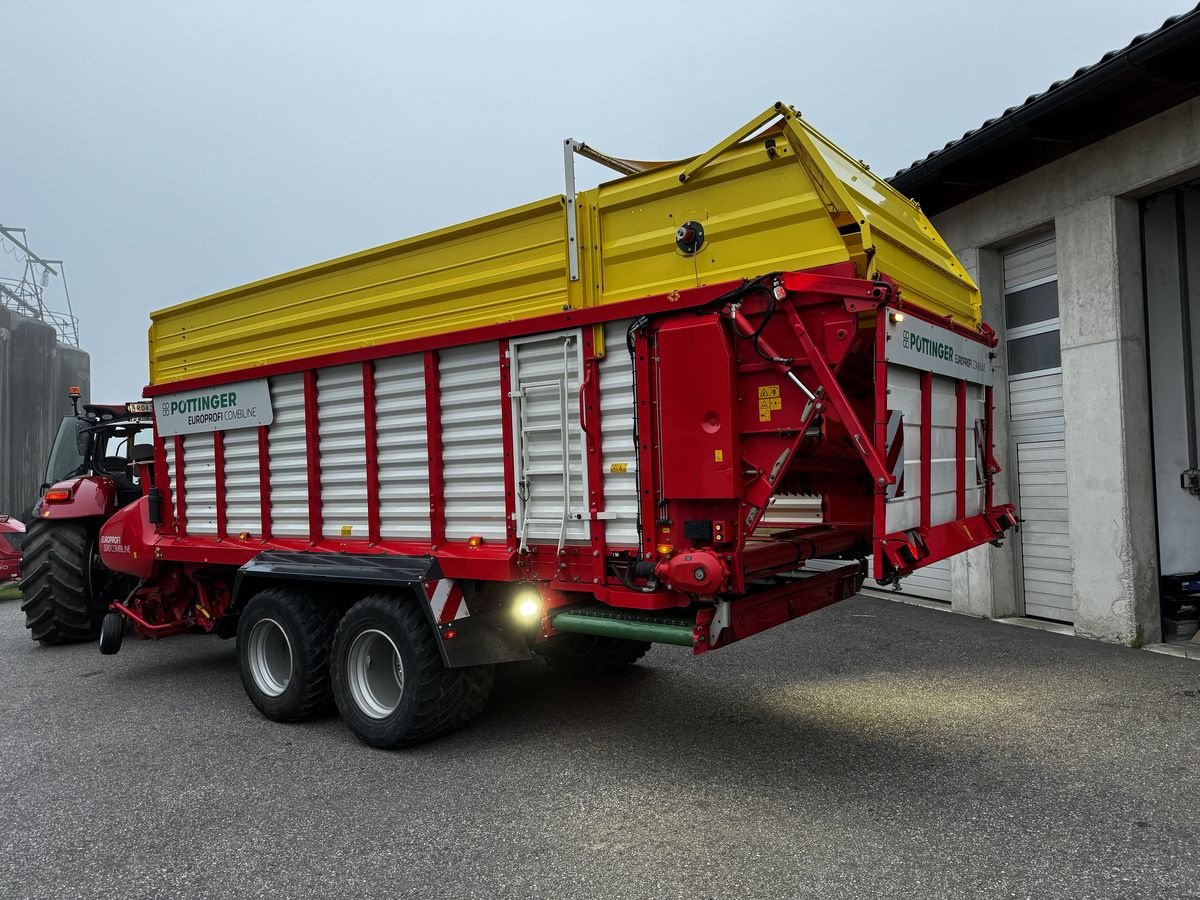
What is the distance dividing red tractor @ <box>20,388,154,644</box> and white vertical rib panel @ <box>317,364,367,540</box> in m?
2.99

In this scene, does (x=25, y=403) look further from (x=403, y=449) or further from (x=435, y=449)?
(x=435, y=449)

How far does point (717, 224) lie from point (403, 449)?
2159mm

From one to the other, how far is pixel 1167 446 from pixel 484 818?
20.9ft

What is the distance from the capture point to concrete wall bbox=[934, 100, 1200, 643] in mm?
6227

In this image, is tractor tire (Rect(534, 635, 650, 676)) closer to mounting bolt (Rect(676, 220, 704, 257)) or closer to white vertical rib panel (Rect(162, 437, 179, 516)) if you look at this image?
mounting bolt (Rect(676, 220, 704, 257))

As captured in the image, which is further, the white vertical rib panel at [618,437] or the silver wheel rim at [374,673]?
the silver wheel rim at [374,673]

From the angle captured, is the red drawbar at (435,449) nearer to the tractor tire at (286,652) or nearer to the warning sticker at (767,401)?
the tractor tire at (286,652)

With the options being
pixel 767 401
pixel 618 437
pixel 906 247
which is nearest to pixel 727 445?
pixel 767 401

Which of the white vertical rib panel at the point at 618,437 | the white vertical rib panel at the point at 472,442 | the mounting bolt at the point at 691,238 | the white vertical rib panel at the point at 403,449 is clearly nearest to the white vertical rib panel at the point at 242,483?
the white vertical rib panel at the point at 403,449

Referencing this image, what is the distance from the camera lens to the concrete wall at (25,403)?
59.9 feet

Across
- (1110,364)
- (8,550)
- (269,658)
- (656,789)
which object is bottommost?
(656,789)

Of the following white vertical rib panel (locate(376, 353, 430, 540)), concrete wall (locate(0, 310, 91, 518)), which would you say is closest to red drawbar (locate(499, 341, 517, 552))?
white vertical rib panel (locate(376, 353, 430, 540))

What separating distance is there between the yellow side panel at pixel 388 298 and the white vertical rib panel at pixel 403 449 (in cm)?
25

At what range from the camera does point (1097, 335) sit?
6.51m
